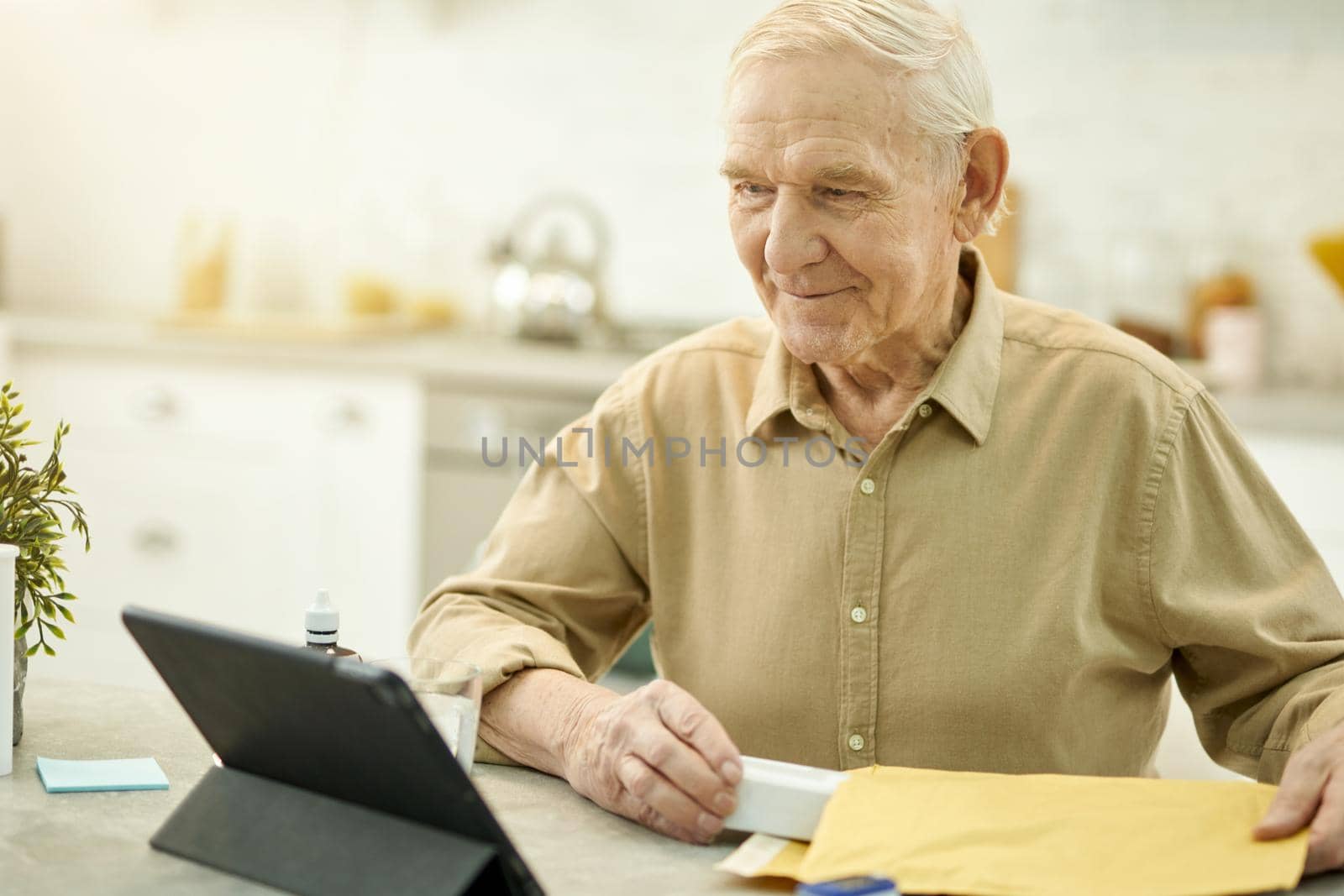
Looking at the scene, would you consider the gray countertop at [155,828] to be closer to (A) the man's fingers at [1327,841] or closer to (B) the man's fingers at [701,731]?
(B) the man's fingers at [701,731]

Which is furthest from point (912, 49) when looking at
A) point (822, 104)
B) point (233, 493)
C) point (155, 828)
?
point (233, 493)

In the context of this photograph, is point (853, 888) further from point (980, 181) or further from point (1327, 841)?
point (980, 181)

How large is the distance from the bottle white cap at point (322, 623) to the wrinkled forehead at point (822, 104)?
0.56 meters

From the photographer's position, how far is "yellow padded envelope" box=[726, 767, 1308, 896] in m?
0.94

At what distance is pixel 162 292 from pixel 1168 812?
3712mm

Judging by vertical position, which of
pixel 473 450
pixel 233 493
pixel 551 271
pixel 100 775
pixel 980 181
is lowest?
pixel 233 493

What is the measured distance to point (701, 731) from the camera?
1.08 meters

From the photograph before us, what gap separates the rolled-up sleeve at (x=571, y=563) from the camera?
145 cm

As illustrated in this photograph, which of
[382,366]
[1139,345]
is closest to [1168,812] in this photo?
[1139,345]

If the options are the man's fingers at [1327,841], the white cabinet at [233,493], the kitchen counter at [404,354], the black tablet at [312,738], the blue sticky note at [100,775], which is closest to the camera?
the black tablet at [312,738]

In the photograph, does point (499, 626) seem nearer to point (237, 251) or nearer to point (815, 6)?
point (815, 6)

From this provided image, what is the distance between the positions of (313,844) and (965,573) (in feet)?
2.24

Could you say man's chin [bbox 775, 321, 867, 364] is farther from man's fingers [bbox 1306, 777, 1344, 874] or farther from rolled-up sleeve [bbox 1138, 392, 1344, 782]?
man's fingers [bbox 1306, 777, 1344, 874]

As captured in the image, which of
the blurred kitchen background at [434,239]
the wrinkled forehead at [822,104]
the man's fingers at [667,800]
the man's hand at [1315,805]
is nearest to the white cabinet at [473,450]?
the blurred kitchen background at [434,239]
